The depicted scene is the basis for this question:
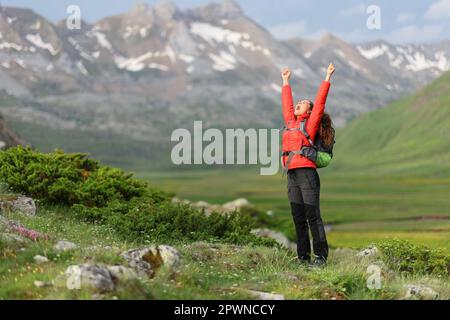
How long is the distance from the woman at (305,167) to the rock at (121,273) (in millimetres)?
5075

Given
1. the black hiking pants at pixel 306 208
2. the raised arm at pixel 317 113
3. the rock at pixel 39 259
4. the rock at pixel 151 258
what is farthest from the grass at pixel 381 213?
the rock at pixel 39 259

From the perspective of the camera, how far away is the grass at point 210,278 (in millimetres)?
9703

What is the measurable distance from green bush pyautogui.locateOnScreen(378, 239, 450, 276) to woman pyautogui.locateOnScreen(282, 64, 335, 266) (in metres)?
4.31

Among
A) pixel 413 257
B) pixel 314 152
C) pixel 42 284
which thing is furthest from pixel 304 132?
pixel 413 257

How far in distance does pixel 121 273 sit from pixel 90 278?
0.58 metres

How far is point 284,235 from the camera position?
6050 cm

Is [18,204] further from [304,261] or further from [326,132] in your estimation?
[326,132]

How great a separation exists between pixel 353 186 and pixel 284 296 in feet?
629

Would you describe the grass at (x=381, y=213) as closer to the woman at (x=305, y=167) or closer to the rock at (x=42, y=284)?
the woman at (x=305, y=167)

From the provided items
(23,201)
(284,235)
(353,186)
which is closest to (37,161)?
(23,201)

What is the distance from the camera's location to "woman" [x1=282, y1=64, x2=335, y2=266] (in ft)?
44.1

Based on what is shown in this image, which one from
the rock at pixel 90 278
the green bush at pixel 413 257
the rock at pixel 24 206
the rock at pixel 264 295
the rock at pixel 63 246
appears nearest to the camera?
the rock at pixel 90 278

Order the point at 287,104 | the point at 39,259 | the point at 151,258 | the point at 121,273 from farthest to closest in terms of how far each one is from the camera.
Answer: the point at 287,104, the point at 151,258, the point at 39,259, the point at 121,273

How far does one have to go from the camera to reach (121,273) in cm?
970
